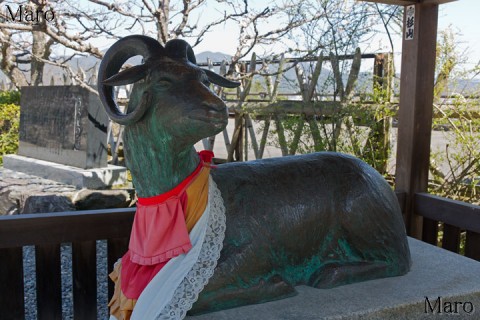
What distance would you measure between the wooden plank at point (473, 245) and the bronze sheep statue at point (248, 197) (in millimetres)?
1081

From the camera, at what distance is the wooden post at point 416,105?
315 cm

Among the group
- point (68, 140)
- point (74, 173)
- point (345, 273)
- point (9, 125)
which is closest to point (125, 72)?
point (345, 273)

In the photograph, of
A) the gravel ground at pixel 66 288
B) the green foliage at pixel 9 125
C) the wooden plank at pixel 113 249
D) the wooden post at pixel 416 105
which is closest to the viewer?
the wooden plank at pixel 113 249

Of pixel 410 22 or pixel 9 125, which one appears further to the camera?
pixel 9 125

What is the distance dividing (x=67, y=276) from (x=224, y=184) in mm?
3398

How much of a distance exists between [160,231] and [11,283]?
124 cm

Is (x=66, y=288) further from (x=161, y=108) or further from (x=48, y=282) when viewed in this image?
(x=161, y=108)

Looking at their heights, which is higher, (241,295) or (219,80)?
(219,80)

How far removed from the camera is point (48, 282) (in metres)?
2.37

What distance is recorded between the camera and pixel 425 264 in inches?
81.7

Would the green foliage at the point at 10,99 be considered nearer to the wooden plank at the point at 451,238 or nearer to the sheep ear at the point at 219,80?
the wooden plank at the point at 451,238

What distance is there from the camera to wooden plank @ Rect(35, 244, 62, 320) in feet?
7.72

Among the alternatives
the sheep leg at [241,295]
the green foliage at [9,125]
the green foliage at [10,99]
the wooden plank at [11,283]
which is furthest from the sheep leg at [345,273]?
the green foliage at [10,99]

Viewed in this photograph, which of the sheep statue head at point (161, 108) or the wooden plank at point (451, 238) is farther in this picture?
the wooden plank at point (451, 238)
